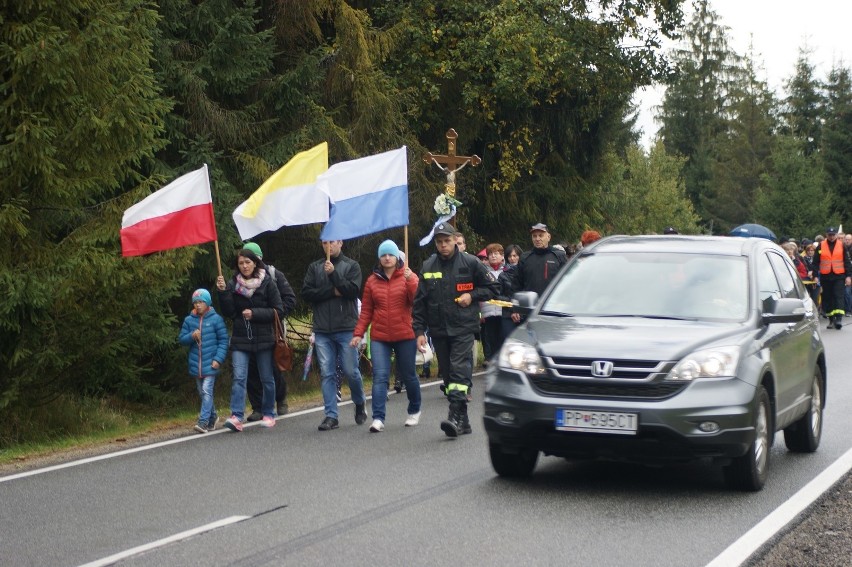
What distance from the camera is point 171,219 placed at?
12820 millimetres

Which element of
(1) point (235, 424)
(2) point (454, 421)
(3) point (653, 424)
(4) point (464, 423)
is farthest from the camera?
(1) point (235, 424)

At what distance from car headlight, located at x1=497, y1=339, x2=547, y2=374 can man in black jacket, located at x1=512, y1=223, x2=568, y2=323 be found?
5923mm

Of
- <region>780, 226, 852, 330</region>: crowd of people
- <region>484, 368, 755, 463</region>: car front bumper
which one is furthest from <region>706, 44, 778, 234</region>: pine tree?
<region>484, 368, 755, 463</region>: car front bumper

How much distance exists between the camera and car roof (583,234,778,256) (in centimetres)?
965

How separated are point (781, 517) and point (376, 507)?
252 cm

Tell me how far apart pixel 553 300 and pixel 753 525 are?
259cm

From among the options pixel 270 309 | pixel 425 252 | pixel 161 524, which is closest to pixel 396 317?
pixel 270 309

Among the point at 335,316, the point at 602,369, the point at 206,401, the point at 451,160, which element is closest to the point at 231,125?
the point at 451,160

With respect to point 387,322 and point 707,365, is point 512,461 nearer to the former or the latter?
point 707,365

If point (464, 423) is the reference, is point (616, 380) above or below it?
above

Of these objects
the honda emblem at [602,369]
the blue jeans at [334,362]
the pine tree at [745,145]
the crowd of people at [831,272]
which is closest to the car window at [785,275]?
the honda emblem at [602,369]

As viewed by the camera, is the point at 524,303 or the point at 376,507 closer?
the point at 376,507

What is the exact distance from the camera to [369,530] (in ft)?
24.3

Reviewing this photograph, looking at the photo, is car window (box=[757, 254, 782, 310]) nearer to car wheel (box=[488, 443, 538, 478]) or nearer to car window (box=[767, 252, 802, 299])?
car window (box=[767, 252, 802, 299])
